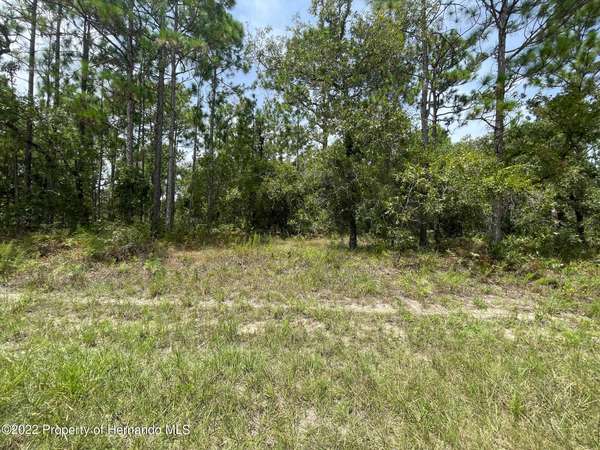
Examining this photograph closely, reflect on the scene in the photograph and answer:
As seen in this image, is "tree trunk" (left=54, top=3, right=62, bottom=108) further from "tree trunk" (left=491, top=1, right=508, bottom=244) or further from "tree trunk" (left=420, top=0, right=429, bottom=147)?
"tree trunk" (left=491, top=1, right=508, bottom=244)

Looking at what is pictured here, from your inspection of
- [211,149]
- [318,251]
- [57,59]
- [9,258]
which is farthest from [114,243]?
[57,59]

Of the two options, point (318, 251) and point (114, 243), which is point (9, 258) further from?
point (318, 251)

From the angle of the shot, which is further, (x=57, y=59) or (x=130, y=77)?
(x=57, y=59)

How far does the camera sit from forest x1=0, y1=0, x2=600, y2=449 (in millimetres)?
1858

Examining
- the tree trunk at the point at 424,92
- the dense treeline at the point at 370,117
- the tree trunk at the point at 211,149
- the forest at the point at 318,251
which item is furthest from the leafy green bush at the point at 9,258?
the tree trunk at the point at 424,92

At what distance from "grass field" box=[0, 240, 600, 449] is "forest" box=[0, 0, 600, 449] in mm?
22

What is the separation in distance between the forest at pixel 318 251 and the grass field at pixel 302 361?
0.02 m

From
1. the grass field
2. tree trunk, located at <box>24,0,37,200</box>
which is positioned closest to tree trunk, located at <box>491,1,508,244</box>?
the grass field

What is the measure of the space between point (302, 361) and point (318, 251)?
513 cm

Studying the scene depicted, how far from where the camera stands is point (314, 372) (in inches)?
90.8

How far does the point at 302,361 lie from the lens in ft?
8.05

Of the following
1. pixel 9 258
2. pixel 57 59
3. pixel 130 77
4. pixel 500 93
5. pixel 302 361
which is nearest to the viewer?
pixel 302 361

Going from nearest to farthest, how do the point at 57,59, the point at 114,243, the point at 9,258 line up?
the point at 9,258 → the point at 114,243 → the point at 57,59

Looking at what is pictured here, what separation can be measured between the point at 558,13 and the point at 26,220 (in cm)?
1802
